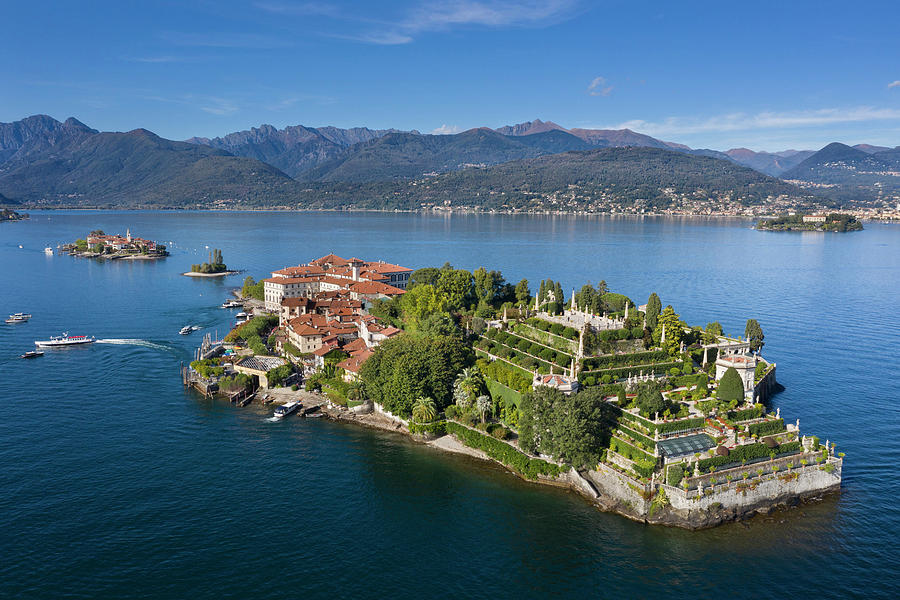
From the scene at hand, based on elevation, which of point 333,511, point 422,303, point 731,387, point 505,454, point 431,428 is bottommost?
point 333,511

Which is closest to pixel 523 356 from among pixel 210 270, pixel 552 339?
pixel 552 339

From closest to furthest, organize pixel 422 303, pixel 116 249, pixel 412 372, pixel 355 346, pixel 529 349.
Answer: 1. pixel 412 372
2. pixel 529 349
3. pixel 355 346
4. pixel 422 303
5. pixel 116 249

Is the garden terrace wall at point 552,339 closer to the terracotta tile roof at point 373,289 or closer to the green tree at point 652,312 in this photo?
the green tree at point 652,312

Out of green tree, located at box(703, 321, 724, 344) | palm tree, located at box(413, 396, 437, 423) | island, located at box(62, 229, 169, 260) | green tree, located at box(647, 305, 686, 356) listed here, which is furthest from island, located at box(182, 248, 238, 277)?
green tree, located at box(703, 321, 724, 344)

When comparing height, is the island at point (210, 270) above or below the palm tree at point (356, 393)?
above

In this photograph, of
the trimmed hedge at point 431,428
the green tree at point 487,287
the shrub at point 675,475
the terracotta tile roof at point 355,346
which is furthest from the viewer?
the green tree at point 487,287

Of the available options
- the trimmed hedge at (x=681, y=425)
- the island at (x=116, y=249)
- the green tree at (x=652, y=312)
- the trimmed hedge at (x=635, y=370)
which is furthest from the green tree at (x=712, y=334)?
the island at (x=116, y=249)

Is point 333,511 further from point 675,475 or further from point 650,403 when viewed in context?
point 650,403
